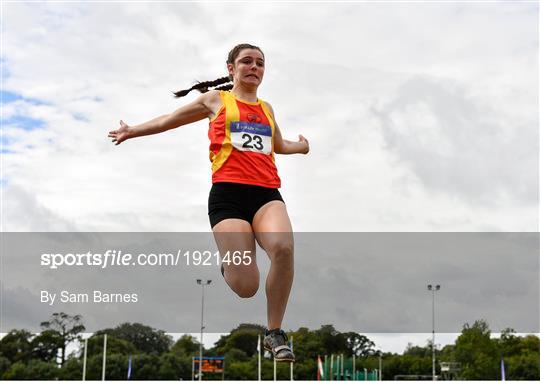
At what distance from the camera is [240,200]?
5762mm

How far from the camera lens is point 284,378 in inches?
2418

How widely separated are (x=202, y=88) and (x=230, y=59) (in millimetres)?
460

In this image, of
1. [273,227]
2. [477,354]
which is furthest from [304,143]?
[477,354]

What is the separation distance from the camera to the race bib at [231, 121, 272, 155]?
5738mm

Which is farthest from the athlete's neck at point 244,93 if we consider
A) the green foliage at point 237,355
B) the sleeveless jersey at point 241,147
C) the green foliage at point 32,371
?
the green foliage at point 32,371

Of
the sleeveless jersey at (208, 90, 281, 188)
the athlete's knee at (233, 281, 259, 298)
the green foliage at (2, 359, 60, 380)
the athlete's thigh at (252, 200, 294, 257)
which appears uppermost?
the sleeveless jersey at (208, 90, 281, 188)

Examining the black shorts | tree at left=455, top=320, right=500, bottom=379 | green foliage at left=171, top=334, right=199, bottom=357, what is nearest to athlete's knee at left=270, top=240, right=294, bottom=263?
the black shorts

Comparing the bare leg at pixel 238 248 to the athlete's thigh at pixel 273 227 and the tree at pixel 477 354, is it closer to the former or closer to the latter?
the athlete's thigh at pixel 273 227

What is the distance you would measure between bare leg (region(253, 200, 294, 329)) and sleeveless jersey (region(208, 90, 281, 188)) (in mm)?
255

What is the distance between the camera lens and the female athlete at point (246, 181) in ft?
18.4

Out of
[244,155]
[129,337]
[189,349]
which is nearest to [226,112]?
[244,155]

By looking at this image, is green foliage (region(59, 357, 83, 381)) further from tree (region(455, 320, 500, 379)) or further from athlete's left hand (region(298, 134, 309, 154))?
athlete's left hand (region(298, 134, 309, 154))

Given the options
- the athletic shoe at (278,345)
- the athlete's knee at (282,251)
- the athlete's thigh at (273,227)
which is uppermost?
the athlete's thigh at (273,227)

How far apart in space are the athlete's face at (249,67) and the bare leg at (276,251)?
0.97 meters
